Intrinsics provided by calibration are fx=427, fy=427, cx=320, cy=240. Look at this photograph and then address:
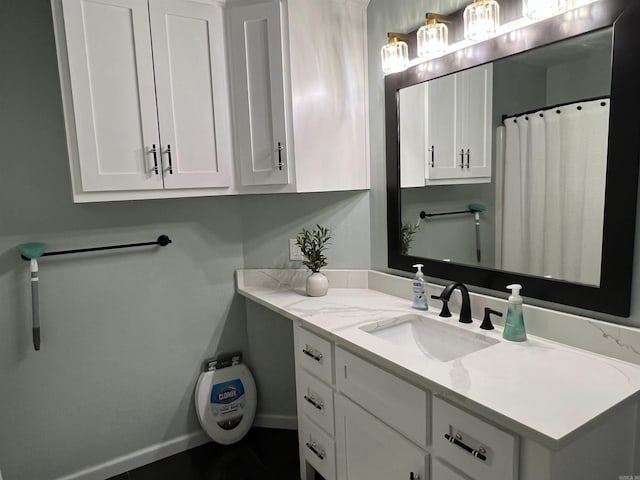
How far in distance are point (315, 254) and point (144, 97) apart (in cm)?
106

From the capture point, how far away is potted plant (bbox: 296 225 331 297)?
2139 mm

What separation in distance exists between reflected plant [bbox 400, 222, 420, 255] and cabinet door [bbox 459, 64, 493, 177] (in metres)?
0.39

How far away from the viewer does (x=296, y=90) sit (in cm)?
192

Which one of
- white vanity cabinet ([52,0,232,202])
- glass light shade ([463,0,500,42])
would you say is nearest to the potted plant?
white vanity cabinet ([52,0,232,202])

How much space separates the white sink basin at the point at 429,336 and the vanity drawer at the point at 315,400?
329mm

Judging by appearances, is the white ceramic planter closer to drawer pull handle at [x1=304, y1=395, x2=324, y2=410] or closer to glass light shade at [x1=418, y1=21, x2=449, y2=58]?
drawer pull handle at [x1=304, y1=395, x2=324, y2=410]

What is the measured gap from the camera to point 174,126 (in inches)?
75.5

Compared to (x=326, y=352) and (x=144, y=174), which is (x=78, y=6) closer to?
(x=144, y=174)

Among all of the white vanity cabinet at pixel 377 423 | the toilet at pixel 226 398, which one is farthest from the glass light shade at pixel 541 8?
the toilet at pixel 226 398

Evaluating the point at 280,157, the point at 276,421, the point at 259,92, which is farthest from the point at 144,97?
the point at 276,421

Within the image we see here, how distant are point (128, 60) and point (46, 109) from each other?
1.52 feet

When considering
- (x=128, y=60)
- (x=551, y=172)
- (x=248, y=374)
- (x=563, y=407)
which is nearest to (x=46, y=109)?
(x=128, y=60)

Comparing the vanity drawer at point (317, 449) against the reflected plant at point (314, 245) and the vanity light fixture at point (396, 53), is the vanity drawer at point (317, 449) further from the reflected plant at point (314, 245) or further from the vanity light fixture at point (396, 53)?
the vanity light fixture at point (396, 53)

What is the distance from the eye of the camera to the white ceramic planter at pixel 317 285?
2132 millimetres
